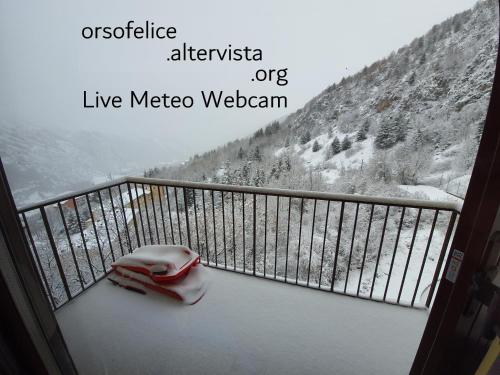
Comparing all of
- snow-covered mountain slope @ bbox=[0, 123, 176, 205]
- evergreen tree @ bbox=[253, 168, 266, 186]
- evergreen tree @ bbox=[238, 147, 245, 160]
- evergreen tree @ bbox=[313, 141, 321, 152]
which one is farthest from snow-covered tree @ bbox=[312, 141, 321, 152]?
snow-covered mountain slope @ bbox=[0, 123, 176, 205]

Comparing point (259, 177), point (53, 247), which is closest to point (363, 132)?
point (259, 177)

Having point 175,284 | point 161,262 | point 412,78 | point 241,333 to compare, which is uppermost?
point 412,78

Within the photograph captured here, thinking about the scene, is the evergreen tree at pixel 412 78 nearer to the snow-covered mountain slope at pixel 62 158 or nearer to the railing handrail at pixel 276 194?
the railing handrail at pixel 276 194

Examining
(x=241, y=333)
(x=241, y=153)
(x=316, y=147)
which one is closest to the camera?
(x=241, y=333)

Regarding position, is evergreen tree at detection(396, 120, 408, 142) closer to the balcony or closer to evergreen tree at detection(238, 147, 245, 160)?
evergreen tree at detection(238, 147, 245, 160)

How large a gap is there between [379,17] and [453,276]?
2.26m

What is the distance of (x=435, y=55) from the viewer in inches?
177

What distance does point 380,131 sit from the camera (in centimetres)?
517

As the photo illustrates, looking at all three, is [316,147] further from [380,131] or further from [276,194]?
[276,194]

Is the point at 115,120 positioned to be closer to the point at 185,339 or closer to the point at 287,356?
the point at 185,339

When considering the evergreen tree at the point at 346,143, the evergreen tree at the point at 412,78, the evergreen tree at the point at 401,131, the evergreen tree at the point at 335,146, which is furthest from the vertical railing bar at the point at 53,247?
the evergreen tree at the point at 412,78

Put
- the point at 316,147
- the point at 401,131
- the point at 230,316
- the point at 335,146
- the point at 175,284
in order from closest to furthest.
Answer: the point at 230,316
the point at 175,284
the point at 401,131
the point at 316,147
the point at 335,146

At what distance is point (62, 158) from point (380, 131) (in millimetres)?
5685

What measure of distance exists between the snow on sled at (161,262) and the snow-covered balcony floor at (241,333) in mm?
175
